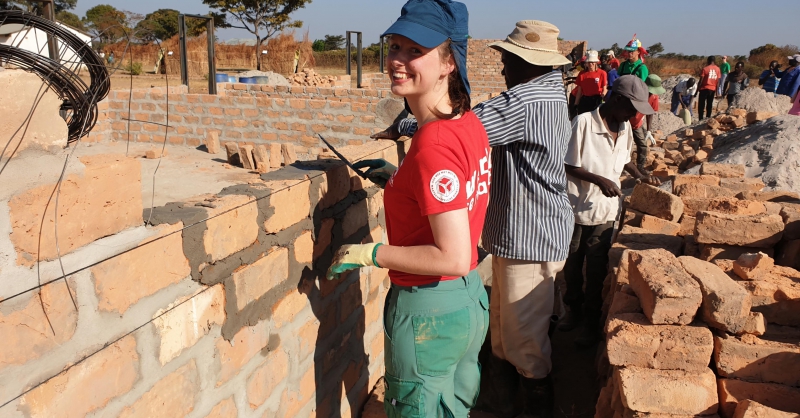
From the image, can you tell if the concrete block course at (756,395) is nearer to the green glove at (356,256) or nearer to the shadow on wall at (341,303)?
the shadow on wall at (341,303)

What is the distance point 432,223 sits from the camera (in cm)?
167

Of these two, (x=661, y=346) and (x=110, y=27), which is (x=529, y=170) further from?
(x=110, y=27)

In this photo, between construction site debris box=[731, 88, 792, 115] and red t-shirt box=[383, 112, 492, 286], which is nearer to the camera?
red t-shirt box=[383, 112, 492, 286]

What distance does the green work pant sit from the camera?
1.94 meters

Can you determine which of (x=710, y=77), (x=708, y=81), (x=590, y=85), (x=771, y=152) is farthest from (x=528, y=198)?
(x=708, y=81)

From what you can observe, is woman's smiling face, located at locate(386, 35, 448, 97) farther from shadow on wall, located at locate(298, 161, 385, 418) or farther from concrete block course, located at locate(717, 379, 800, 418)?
concrete block course, located at locate(717, 379, 800, 418)

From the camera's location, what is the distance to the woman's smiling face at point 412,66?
1.77m

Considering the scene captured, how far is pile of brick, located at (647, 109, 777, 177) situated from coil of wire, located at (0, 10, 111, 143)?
24.6 feet

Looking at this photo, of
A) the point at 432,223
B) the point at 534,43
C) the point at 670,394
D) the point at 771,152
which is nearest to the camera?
the point at 432,223

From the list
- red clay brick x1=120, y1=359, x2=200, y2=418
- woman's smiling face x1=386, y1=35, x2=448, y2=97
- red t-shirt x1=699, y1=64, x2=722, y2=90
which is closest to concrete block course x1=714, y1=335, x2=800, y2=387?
woman's smiling face x1=386, y1=35, x2=448, y2=97

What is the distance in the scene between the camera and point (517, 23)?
9.93ft

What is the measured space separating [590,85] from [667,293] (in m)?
6.91

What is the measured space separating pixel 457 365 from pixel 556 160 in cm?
110

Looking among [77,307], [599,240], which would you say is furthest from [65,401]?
[599,240]
